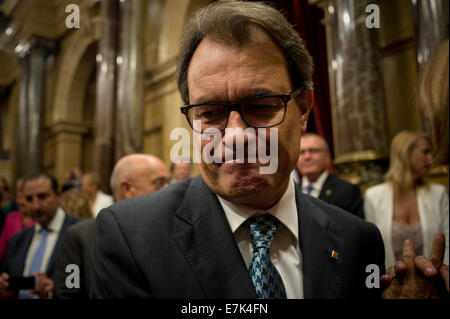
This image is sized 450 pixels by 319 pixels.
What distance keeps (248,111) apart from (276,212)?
258 mm

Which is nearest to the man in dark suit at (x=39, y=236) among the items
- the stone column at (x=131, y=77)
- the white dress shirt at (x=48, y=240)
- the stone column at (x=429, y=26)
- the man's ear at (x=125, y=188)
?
the white dress shirt at (x=48, y=240)

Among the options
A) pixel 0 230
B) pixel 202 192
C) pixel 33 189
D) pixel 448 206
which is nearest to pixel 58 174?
pixel 33 189

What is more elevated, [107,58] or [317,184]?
[107,58]

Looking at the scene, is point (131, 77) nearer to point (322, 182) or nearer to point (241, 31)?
point (322, 182)

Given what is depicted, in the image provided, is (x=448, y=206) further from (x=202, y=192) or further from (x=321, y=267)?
(x=202, y=192)

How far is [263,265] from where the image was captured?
2.39 feet

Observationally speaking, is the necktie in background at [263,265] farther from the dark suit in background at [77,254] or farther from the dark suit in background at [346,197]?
the dark suit in background at [77,254]

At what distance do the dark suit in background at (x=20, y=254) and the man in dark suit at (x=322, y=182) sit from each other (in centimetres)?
147

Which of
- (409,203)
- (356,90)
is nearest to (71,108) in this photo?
(356,90)

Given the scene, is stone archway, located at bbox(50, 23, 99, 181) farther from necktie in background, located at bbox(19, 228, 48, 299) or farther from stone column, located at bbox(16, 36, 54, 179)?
necktie in background, located at bbox(19, 228, 48, 299)

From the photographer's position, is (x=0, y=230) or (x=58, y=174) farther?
(x=0, y=230)

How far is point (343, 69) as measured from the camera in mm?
1236

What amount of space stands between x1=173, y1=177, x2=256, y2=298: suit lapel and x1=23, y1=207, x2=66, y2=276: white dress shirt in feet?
5.08
